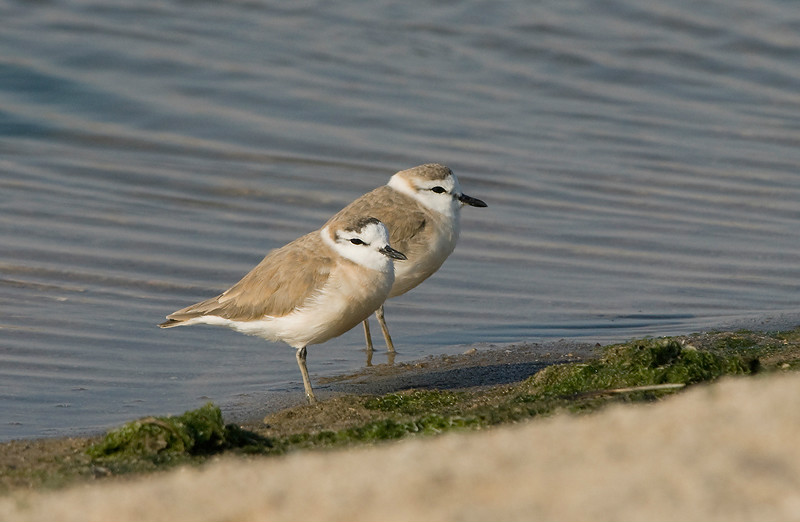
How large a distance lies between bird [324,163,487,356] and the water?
0.61m

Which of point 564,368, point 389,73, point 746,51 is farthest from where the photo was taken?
point 746,51

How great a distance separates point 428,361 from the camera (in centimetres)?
843

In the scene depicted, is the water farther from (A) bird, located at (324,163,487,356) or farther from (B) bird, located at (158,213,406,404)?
(A) bird, located at (324,163,487,356)

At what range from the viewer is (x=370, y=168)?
13023 millimetres

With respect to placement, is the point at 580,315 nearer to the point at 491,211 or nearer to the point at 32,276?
the point at 491,211

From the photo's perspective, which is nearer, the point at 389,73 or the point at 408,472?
the point at 408,472

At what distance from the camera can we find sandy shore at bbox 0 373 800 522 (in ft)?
10.9

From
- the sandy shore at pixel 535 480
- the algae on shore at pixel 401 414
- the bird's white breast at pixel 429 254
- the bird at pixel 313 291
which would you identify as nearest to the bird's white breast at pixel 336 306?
the bird at pixel 313 291

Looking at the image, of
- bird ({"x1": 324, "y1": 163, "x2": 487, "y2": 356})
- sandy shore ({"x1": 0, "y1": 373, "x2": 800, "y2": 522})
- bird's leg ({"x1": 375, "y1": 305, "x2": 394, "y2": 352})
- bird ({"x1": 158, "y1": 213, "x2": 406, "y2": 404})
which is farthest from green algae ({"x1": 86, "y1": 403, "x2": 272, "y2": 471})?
bird's leg ({"x1": 375, "y1": 305, "x2": 394, "y2": 352})

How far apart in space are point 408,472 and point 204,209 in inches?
324

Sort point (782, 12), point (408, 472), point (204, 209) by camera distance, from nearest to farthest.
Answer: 1. point (408, 472)
2. point (204, 209)
3. point (782, 12)

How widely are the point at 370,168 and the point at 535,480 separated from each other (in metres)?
9.58

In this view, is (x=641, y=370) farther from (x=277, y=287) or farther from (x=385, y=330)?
(x=385, y=330)

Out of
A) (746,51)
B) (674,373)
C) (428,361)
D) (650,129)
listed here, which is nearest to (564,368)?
(674,373)
